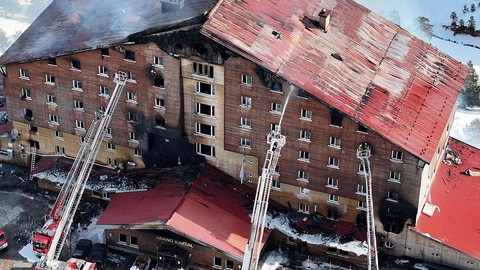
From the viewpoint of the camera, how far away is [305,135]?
271 feet

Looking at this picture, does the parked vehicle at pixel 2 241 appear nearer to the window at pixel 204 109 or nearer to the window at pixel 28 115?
the window at pixel 28 115

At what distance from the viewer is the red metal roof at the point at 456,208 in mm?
82625

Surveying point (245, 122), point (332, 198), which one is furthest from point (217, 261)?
point (245, 122)

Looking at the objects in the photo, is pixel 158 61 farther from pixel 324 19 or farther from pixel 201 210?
pixel 324 19

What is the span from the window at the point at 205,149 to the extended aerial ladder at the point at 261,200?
23.1 feet

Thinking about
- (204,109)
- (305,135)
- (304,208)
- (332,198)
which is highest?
(204,109)

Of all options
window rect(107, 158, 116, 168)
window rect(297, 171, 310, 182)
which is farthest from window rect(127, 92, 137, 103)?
window rect(297, 171, 310, 182)

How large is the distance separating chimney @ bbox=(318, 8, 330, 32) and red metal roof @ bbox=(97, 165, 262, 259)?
67.0 feet

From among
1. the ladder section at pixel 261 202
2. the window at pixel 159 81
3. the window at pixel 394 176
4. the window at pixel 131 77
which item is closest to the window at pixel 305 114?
the ladder section at pixel 261 202

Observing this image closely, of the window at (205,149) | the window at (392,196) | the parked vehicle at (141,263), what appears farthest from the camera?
the window at (205,149)

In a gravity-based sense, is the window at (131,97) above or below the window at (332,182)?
above

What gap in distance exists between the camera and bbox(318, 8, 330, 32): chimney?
8809cm

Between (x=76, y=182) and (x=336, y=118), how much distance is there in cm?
2888

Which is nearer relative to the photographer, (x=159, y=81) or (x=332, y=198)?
(x=159, y=81)
